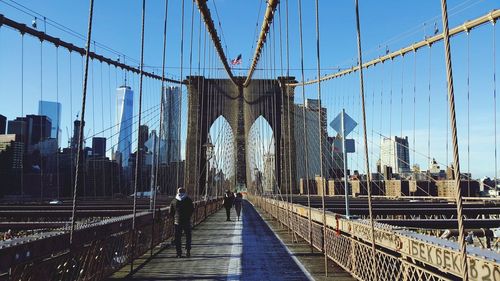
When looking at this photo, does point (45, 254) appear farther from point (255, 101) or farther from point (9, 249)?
point (255, 101)

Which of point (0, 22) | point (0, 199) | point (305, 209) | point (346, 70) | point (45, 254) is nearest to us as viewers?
point (45, 254)

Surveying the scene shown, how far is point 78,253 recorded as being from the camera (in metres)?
4.66

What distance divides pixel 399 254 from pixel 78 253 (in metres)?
3.43

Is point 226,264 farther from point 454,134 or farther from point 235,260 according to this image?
point 454,134

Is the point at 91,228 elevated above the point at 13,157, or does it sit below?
below

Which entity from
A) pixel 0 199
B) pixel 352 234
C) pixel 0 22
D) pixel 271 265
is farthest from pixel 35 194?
pixel 352 234

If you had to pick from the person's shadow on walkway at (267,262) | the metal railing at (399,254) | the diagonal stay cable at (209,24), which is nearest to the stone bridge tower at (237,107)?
the diagonal stay cable at (209,24)

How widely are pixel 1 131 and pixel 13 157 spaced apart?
6266 mm

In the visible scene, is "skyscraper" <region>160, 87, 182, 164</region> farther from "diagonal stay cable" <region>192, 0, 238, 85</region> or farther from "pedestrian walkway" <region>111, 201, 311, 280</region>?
"pedestrian walkway" <region>111, 201, 311, 280</region>

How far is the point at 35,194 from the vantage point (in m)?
24.4

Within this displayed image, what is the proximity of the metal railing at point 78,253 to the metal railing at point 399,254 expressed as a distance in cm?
319

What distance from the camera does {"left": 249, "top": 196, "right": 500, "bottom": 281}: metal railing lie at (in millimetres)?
2691

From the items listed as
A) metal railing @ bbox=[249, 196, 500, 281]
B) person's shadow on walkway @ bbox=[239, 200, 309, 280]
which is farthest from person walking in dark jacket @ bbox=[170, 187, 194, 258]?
metal railing @ bbox=[249, 196, 500, 281]

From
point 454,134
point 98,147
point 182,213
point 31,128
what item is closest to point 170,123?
point 98,147
